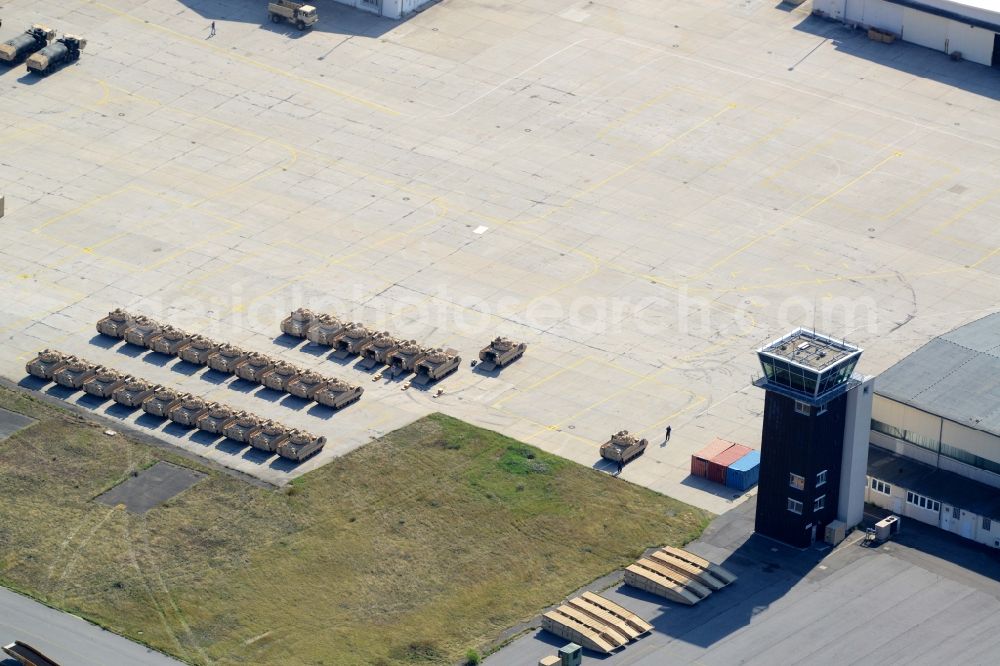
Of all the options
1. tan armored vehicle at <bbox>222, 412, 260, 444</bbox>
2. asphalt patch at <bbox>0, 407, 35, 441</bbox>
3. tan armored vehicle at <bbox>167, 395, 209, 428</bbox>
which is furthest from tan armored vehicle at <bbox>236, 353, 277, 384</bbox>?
asphalt patch at <bbox>0, 407, 35, 441</bbox>

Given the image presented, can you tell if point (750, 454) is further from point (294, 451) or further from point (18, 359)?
point (18, 359)

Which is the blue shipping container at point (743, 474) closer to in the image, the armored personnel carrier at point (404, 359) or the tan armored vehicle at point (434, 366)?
the tan armored vehicle at point (434, 366)

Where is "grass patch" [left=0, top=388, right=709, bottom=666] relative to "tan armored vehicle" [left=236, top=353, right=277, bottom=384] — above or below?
below

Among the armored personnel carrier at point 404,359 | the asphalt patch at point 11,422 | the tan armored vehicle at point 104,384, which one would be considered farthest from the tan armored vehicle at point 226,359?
the asphalt patch at point 11,422

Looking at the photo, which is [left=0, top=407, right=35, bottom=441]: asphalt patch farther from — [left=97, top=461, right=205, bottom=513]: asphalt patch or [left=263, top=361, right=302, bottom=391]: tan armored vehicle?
[left=263, top=361, right=302, bottom=391]: tan armored vehicle

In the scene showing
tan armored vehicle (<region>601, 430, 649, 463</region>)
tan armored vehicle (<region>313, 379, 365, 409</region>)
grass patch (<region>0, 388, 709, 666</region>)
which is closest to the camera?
grass patch (<region>0, 388, 709, 666</region>)

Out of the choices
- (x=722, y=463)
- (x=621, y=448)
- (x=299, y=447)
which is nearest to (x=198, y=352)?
(x=299, y=447)

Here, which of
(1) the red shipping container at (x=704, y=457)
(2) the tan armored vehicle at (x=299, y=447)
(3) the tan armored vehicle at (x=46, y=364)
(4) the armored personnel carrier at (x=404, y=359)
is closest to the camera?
(1) the red shipping container at (x=704, y=457)

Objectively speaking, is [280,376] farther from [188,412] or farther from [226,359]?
[188,412]
